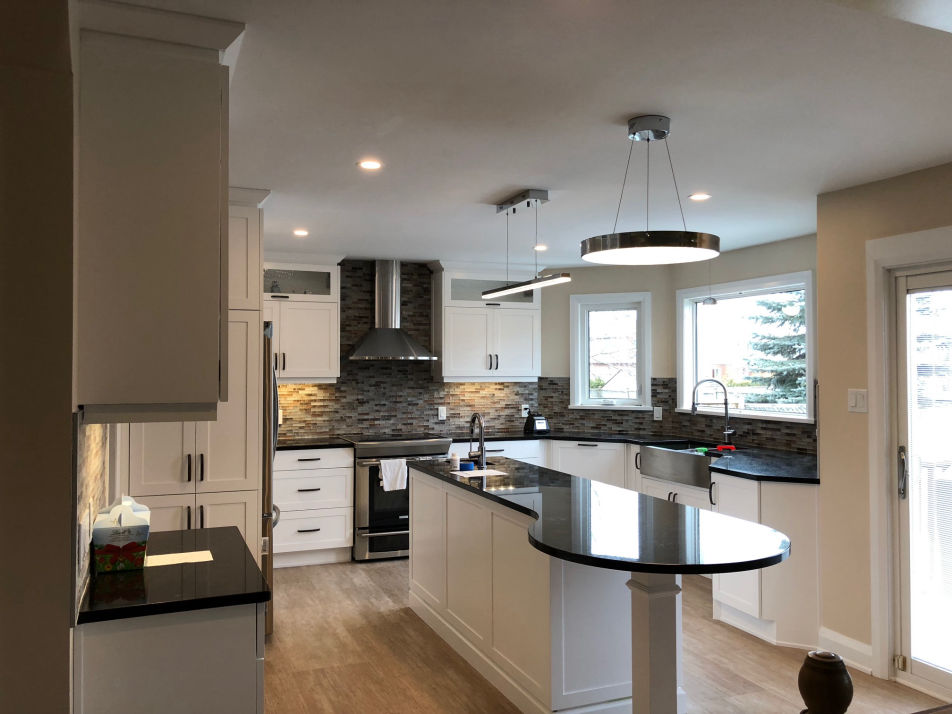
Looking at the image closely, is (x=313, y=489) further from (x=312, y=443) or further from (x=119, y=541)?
(x=119, y=541)

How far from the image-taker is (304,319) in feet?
20.3

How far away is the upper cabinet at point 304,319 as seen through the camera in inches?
240

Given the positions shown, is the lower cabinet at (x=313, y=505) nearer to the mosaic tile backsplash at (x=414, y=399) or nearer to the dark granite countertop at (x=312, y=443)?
the dark granite countertop at (x=312, y=443)

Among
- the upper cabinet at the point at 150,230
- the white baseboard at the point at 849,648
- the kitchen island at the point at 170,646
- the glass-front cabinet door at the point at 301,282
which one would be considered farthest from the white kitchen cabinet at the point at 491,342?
the upper cabinet at the point at 150,230

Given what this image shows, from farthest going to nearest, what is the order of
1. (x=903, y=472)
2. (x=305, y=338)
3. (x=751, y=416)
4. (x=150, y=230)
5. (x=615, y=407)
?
1. (x=615, y=407)
2. (x=305, y=338)
3. (x=751, y=416)
4. (x=903, y=472)
5. (x=150, y=230)

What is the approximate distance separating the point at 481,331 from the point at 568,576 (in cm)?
394

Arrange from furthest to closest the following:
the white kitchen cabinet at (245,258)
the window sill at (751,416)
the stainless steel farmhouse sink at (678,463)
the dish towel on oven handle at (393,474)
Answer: the dish towel on oven handle at (393,474) → the window sill at (751,416) → the stainless steel farmhouse sink at (678,463) → the white kitchen cabinet at (245,258)

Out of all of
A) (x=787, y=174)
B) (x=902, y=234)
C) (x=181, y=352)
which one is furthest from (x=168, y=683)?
(x=902, y=234)

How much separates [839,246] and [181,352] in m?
3.41

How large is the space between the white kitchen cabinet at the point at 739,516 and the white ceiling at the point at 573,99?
166 cm

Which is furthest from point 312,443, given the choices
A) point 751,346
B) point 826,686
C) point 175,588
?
point 826,686

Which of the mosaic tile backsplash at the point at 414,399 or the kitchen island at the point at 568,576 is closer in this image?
the kitchen island at the point at 568,576

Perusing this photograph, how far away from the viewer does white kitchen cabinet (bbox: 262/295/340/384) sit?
6.09m

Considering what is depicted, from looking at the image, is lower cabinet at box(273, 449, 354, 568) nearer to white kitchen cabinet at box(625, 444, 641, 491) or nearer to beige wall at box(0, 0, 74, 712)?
white kitchen cabinet at box(625, 444, 641, 491)
